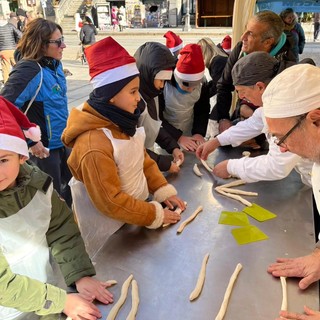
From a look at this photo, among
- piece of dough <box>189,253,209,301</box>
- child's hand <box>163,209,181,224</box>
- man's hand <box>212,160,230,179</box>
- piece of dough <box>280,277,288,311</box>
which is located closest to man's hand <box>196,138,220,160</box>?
man's hand <box>212,160,230,179</box>

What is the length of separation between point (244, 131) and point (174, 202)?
0.74 m

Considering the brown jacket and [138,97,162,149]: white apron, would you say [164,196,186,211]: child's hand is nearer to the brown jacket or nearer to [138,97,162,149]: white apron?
the brown jacket

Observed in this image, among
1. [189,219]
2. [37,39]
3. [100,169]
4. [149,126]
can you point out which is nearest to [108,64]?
[100,169]

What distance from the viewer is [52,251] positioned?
1148 millimetres

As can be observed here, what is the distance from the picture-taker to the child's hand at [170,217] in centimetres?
127

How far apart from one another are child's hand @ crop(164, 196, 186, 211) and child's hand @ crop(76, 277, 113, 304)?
0.50 metres

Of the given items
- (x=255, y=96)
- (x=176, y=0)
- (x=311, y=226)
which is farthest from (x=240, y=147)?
(x=176, y=0)

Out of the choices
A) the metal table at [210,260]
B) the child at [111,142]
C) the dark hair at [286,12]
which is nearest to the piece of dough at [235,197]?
the metal table at [210,260]

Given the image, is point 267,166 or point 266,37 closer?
point 267,166

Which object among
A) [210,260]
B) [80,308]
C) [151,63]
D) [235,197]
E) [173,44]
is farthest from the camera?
[173,44]

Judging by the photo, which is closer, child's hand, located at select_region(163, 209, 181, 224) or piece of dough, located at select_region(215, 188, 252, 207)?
child's hand, located at select_region(163, 209, 181, 224)

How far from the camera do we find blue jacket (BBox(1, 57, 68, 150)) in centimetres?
208

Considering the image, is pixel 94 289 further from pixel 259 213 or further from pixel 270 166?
pixel 270 166

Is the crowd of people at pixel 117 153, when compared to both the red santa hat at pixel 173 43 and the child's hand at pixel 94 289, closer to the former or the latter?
the child's hand at pixel 94 289
